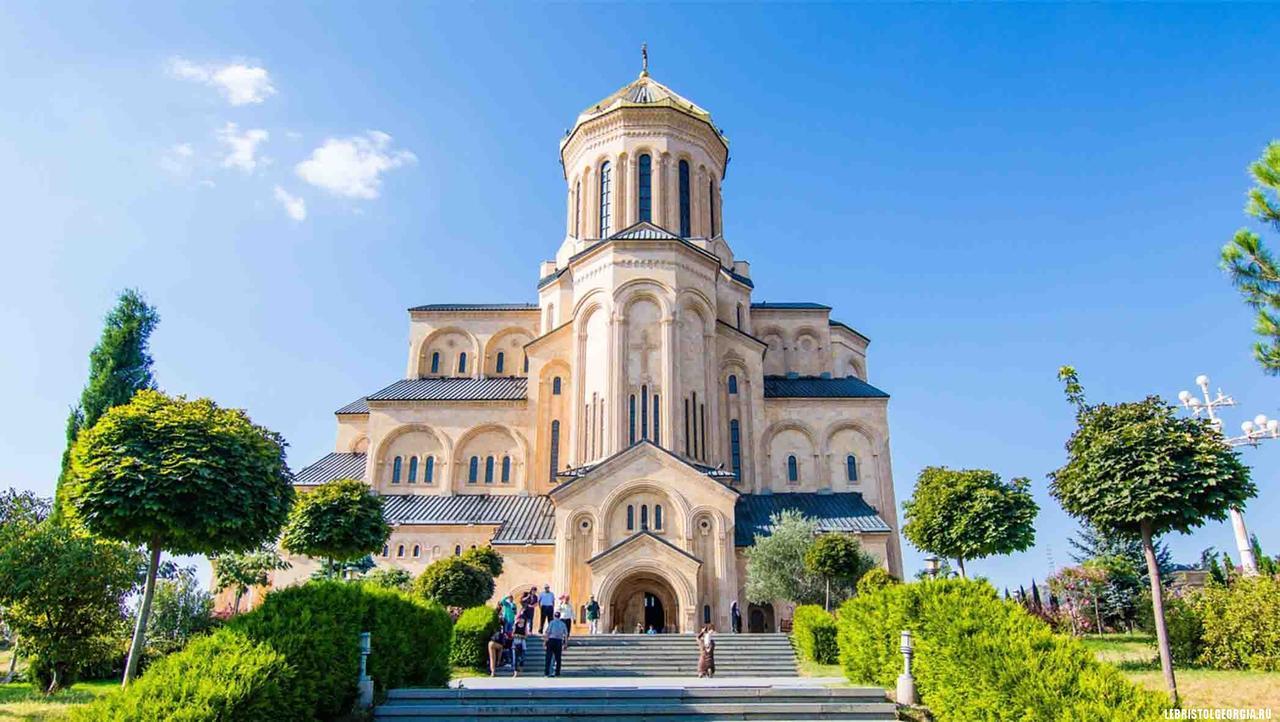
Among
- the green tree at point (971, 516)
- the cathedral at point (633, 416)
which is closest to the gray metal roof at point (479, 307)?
the cathedral at point (633, 416)

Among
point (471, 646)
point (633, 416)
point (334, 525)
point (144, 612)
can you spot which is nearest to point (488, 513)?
point (633, 416)

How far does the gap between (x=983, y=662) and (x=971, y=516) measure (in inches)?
483

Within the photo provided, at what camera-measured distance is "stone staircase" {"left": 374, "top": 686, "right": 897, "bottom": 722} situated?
10.5m

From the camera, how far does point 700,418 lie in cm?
3011

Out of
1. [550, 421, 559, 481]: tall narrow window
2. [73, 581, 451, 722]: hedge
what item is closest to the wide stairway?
[73, 581, 451, 722]: hedge

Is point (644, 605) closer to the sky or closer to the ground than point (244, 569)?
closer to the ground

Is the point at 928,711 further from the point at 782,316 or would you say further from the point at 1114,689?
the point at 782,316

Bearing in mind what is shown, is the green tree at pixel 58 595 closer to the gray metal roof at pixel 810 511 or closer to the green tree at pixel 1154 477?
the gray metal roof at pixel 810 511

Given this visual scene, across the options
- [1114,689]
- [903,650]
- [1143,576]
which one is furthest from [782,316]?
[1114,689]

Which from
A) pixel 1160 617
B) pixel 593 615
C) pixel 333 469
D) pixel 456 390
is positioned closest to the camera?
pixel 1160 617

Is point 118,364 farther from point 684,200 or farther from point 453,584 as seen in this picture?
point 684,200

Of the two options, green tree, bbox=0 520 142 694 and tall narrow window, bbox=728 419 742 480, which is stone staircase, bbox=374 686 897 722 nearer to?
green tree, bbox=0 520 142 694

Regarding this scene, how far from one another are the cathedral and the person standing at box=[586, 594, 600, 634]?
1.67 feet

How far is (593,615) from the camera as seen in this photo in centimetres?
2200
